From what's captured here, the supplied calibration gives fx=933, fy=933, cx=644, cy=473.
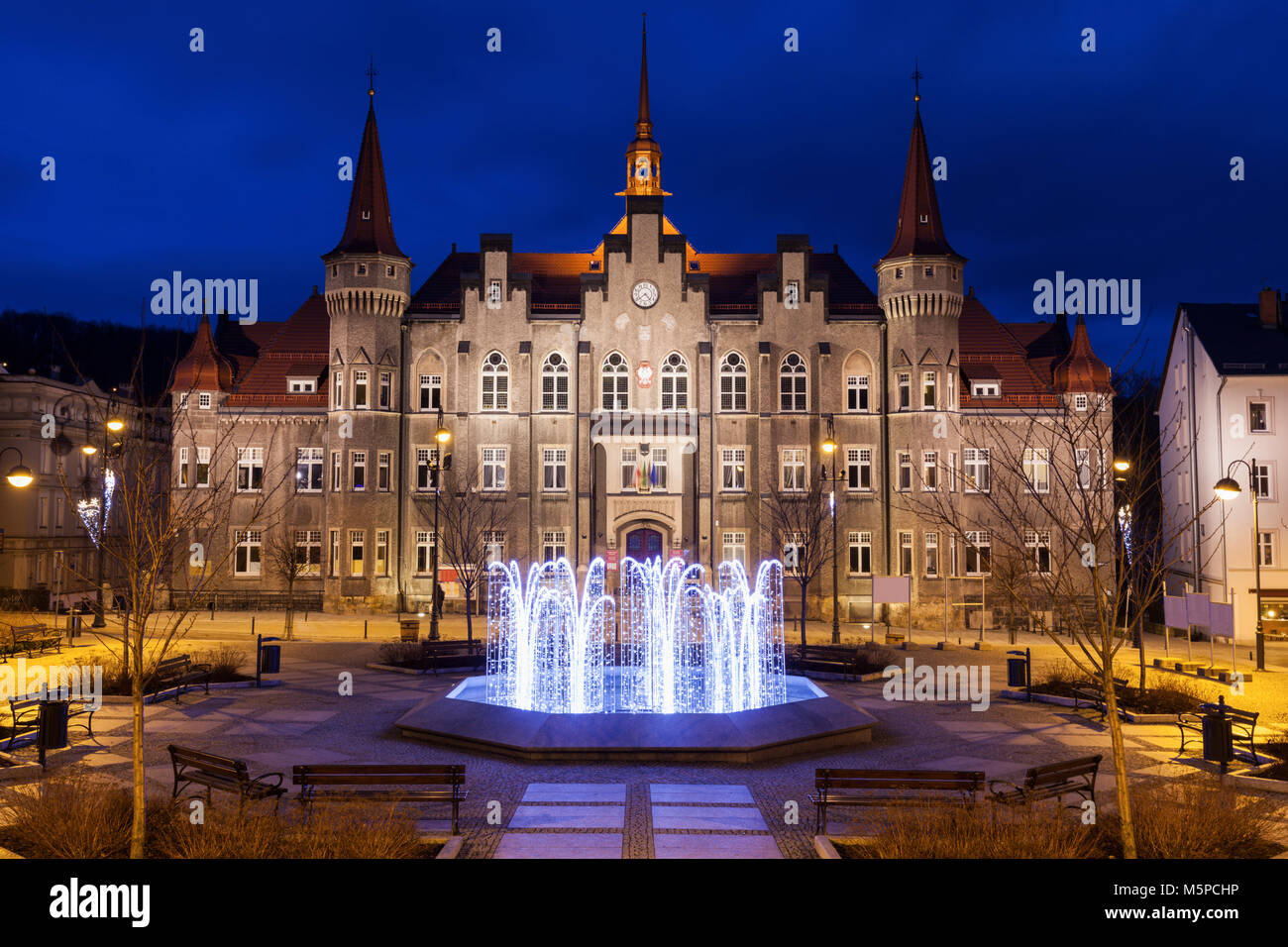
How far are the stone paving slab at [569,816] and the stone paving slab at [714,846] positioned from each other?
0.97 metres

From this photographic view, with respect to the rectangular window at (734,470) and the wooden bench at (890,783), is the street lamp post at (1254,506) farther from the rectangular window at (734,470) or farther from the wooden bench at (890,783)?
the rectangular window at (734,470)

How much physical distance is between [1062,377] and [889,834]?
1586 inches

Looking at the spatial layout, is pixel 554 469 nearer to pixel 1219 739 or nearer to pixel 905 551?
pixel 905 551

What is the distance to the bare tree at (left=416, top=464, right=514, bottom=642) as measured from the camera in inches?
1731

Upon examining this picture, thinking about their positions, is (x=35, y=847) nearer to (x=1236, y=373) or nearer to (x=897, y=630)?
(x=897, y=630)

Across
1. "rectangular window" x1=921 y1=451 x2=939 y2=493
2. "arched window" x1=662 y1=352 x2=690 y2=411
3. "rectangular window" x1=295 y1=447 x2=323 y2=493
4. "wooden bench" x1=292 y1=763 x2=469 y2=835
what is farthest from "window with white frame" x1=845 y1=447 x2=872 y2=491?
"wooden bench" x1=292 y1=763 x2=469 y2=835

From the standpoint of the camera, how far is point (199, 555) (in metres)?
45.1

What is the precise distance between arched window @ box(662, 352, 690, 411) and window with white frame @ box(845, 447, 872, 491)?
8.47 metres

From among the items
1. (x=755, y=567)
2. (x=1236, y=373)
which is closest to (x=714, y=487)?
(x=755, y=567)

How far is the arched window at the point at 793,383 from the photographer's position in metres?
45.9

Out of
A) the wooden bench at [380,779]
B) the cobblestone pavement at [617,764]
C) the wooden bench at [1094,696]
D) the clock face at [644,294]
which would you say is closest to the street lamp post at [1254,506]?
the wooden bench at [1094,696]

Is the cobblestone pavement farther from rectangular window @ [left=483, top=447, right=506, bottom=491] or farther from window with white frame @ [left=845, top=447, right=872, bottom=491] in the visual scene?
window with white frame @ [left=845, top=447, right=872, bottom=491]

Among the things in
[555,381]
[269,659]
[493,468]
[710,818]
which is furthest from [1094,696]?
[493,468]

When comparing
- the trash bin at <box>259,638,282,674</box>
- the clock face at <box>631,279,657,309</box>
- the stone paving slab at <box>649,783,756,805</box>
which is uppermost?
the clock face at <box>631,279,657,309</box>
